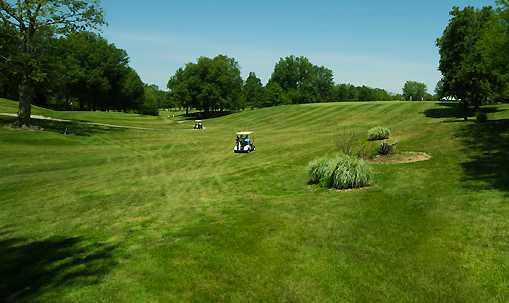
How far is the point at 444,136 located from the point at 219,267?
19.7 meters

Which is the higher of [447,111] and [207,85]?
[207,85]

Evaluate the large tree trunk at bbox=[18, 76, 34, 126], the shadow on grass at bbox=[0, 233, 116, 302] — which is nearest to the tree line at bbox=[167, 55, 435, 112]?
the large tree trunk at bbox=[18, 76, 34, 126]

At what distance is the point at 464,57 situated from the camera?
123 feet

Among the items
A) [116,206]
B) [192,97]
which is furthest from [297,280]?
[192,97]

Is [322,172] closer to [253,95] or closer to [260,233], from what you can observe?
[260,233]

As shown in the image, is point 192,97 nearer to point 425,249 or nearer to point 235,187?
point 235,187

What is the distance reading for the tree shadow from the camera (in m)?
13.9

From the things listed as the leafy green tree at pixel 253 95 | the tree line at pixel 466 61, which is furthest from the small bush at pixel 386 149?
the leafy green tree at pixel 253 95

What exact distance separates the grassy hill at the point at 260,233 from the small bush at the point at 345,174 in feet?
2.13

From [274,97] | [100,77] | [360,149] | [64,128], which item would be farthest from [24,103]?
[274,97]

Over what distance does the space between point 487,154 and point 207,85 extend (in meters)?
77.6

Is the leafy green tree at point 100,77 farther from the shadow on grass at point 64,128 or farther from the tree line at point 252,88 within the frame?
the shadow on grass at point 64,128

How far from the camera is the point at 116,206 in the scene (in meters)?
14.2

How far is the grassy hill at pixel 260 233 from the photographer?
294 inches
